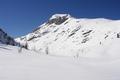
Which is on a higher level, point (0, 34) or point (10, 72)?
point (0, 34)

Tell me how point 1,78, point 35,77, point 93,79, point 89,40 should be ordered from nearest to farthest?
1. point 1,78
2. point 35,77
3. point 93,79
4. point 89,40

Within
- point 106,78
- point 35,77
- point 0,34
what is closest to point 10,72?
point 35,77

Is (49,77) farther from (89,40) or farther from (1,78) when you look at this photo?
(89,40)

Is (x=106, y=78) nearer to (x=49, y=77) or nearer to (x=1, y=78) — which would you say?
(x=49, y=77)

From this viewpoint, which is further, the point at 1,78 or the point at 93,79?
the point at 93,79

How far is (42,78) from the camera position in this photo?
1445 cm

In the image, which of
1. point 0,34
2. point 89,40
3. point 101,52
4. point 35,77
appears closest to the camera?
point 35,77

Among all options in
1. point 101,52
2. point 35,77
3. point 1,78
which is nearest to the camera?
point 1,78

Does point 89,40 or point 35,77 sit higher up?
point 89,40

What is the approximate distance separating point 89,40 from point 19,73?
17936 cm

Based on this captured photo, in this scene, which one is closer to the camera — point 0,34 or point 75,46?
point 0,34

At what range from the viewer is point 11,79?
13070 mm

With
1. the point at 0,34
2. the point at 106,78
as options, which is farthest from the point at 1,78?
the point at 0,34

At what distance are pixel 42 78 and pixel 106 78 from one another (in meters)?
4.75
